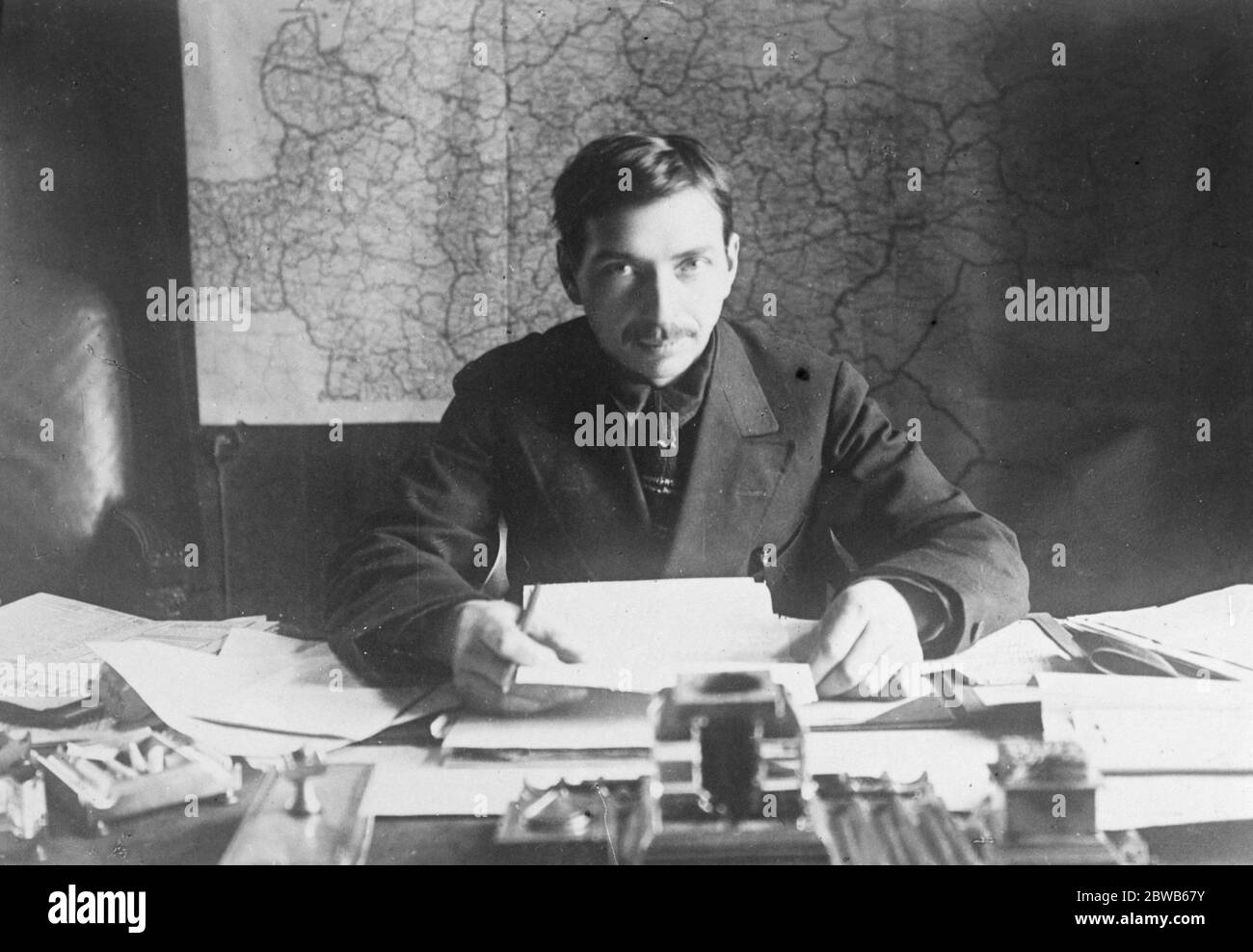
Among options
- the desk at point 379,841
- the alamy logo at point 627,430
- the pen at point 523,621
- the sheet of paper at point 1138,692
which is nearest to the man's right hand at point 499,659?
the pen at point 523,621

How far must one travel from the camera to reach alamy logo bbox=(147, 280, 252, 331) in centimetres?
147

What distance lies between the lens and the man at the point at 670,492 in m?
1.43

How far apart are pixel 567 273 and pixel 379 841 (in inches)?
31.9

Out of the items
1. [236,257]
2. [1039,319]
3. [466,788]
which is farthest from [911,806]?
[236,257]

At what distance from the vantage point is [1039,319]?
1.47 meters

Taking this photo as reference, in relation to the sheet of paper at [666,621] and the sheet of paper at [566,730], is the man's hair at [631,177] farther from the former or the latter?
the sheet of paper at [566,730]

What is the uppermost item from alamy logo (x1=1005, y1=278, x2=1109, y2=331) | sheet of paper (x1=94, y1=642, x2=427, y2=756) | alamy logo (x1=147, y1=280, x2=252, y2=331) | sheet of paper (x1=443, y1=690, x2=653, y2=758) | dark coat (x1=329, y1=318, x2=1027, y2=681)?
alamy logo (x1=147, y1=280, x2=252, y2=331)

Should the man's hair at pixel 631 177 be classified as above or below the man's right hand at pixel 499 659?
above
